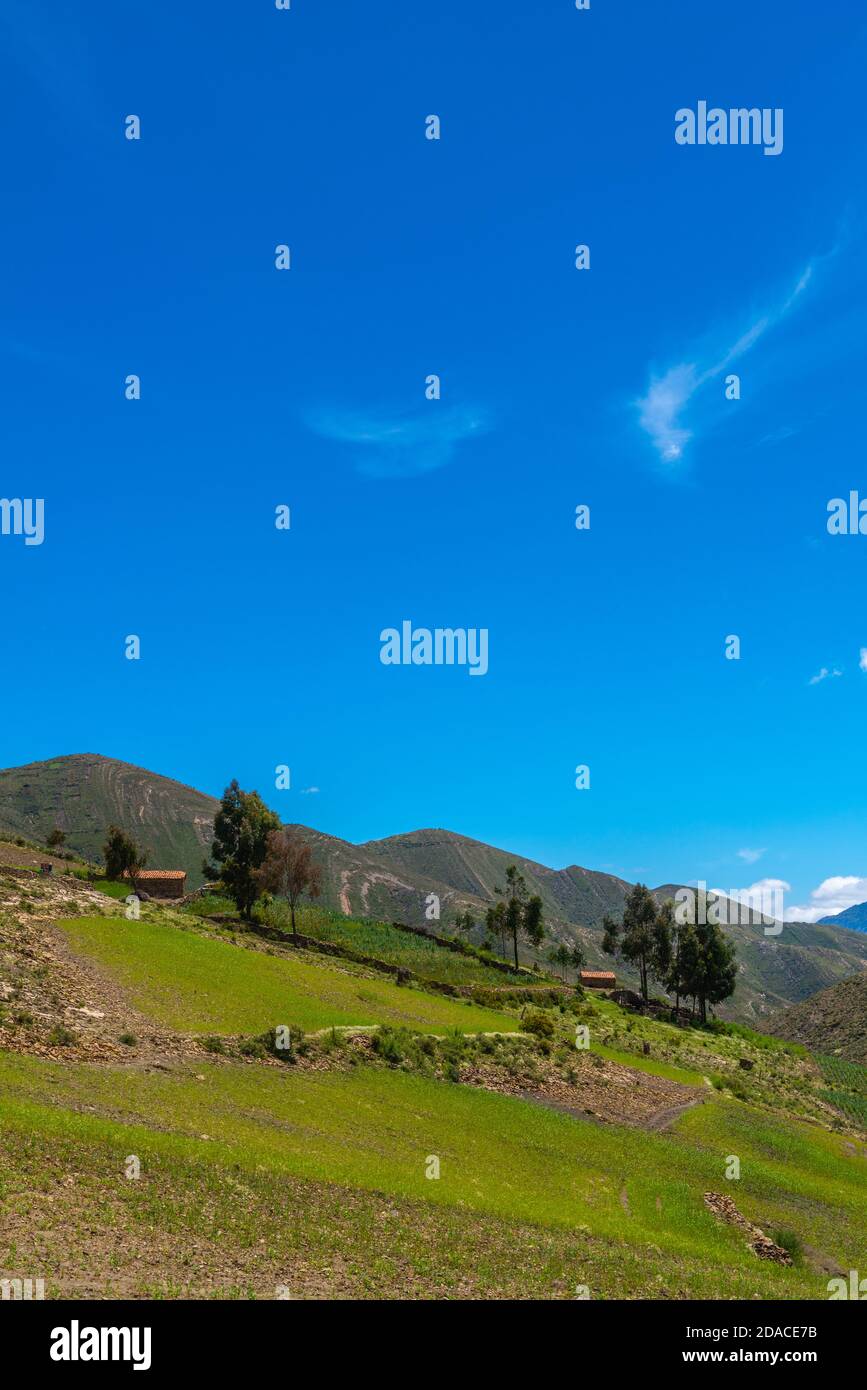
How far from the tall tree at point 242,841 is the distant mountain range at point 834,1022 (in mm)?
80645

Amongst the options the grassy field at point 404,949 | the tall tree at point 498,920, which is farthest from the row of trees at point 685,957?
the grassy field at point 404,949

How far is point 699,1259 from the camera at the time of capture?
23469 millimetres

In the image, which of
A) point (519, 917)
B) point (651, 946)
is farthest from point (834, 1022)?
point (519, 917)

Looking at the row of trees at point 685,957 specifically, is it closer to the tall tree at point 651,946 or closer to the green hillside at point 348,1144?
the tall tree at point 651,946

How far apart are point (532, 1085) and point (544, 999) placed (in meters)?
38.3

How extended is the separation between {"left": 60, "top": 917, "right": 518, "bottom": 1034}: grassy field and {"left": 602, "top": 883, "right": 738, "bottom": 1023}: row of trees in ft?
201

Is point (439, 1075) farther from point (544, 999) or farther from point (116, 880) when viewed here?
point (116, 880)

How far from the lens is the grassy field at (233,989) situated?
4059 centimetres

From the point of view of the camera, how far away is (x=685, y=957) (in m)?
117

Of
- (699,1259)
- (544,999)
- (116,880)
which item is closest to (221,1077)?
(699,1259)

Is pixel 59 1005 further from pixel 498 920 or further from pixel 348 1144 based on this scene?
pixel 498 920

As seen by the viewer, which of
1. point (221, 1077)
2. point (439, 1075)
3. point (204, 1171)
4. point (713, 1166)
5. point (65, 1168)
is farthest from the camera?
point (439, 1075)

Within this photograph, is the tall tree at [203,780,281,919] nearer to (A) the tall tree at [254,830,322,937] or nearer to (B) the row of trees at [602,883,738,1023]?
(A) the tall tree at [254,830,322,937]

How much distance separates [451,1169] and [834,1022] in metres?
124
